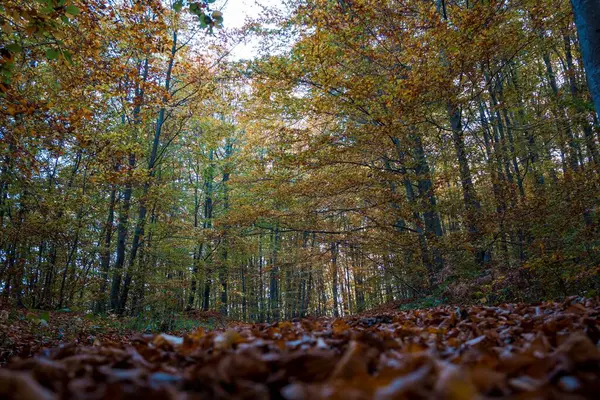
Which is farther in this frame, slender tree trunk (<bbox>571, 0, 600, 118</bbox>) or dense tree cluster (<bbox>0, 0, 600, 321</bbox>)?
dense tree cluster (<bbox>0, 0, 600, 321</bbox>)

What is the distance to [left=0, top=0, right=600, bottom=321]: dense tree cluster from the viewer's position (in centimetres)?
528

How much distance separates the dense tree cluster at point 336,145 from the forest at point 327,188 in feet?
0.19

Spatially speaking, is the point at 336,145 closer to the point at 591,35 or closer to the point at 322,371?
the point at 591,35

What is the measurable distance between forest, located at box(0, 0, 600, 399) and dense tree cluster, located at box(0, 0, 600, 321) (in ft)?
0.19

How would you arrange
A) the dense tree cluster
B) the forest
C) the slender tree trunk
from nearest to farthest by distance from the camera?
the forest, the slender tree trunk, the dense tree cluster

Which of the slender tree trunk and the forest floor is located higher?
the slender tree trunk

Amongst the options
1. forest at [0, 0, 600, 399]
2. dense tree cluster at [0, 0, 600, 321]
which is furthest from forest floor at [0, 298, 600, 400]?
dense tree cluster at [0, 0, 600, 321]

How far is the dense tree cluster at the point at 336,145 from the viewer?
528 centimetres

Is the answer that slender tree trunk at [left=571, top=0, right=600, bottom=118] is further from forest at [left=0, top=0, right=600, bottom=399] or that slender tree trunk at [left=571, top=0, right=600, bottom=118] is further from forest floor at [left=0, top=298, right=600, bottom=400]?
forest floor at [left=0, top=298, right=600, bottom=400]

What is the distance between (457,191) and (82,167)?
1093 centimetres

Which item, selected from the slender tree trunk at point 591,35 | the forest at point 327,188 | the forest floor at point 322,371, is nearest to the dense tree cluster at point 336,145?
the forest at point 327,188

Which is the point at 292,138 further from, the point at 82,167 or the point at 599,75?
the point at 82,167

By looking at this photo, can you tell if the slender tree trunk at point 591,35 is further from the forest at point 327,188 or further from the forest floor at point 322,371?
the forest floor at point 322,371

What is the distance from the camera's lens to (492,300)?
580 centimetres
